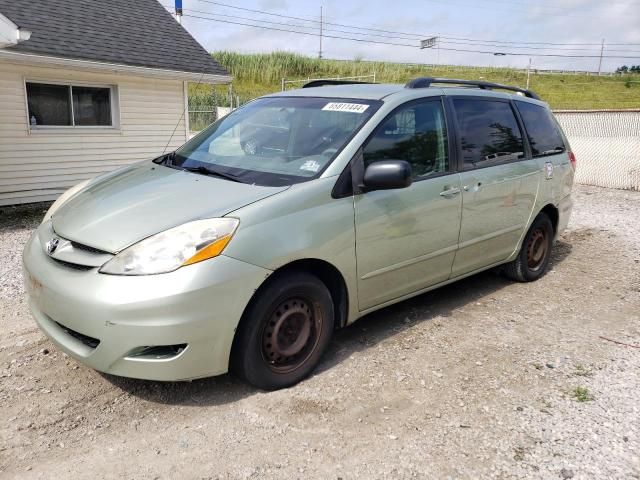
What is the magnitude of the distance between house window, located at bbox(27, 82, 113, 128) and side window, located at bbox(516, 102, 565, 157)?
→ 804cm

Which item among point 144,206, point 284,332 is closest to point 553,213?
point 284,332

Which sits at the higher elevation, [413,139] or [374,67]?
[374,67]

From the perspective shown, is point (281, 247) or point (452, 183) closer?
point (281, 247)

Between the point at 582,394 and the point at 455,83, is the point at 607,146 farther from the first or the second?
the point at 582,394

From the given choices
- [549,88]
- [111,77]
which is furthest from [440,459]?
[549,88]

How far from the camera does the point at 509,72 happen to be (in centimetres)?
4281

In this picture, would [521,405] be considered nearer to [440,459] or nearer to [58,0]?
[440,459]

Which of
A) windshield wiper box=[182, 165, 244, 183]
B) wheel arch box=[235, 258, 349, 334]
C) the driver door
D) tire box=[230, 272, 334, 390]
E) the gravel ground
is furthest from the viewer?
the driver door

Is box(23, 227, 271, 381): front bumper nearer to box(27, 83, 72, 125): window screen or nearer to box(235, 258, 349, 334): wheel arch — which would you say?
box(235, 258, 349, 334): wheel arch

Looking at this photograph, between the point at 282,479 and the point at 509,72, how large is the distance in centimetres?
4546

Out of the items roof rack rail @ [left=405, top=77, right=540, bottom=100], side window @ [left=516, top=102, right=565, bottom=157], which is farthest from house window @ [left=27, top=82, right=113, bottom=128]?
side window @ [left=516, top=102, right=565, bottom=157]

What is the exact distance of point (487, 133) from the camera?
4.61 meters

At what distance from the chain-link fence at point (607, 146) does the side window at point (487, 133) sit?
8747mm

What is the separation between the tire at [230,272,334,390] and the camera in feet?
9.87
